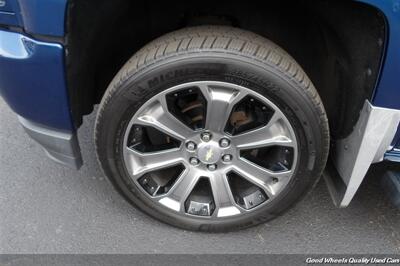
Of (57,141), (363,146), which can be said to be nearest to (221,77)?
(363,146)

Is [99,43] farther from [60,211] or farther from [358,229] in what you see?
[358,229]

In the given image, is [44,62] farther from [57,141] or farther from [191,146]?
[191,146]

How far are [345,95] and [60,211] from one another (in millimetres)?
1584

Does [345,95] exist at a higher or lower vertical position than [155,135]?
higher

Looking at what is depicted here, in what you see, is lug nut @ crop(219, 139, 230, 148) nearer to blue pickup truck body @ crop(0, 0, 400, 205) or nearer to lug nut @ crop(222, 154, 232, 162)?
lug nut @ crop(222, 154, 232, 162)

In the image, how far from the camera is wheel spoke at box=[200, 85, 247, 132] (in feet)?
6.18

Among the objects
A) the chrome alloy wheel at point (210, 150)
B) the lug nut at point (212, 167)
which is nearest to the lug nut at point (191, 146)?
the chrome alloy wheel at point (210, 150)

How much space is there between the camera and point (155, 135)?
2.24m

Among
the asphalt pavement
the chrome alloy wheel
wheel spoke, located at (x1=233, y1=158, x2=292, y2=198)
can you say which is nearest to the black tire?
the chrome alloy wheel

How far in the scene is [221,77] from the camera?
1.84 m

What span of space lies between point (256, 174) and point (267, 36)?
672 mm

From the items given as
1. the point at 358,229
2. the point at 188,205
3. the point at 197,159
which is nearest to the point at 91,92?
the point at 197,159

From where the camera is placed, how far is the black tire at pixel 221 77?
181 centimetres

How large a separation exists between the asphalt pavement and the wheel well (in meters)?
0.55
